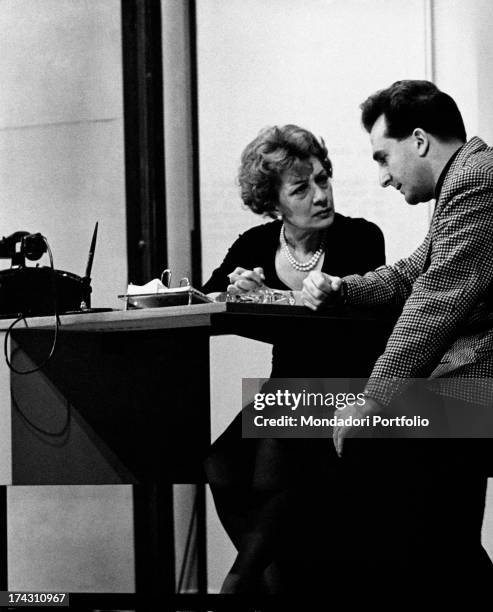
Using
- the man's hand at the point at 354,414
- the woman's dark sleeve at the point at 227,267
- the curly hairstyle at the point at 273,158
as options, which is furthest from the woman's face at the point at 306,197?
the man's hand at the point at 354,414

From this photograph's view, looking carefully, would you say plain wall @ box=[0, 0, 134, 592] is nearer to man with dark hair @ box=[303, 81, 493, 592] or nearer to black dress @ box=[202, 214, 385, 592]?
black dress @ box=[202, 214, 385, 592]

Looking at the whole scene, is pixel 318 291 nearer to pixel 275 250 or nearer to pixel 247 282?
pixel 247 282

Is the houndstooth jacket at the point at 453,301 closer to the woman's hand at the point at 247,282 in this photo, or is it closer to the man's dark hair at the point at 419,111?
the man's dark hair at the point at 419,111

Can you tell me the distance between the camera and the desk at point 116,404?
199 centimetres

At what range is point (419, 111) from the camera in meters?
1.92

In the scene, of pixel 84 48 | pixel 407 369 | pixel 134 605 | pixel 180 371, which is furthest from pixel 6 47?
pixel 407 369

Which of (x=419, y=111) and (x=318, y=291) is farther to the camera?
(x=419, y=111)

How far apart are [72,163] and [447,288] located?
1.86 metres

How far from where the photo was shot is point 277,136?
261cm

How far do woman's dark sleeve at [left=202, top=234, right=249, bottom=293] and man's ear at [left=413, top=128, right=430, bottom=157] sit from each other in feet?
2.68

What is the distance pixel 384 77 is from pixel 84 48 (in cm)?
99

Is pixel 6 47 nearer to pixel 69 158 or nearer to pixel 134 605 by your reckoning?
pixel 69 158

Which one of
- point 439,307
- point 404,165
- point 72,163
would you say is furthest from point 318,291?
point 72,163

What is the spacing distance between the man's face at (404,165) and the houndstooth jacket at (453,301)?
0.13m
